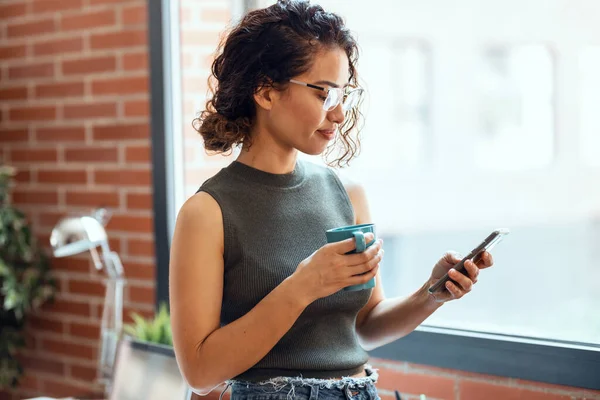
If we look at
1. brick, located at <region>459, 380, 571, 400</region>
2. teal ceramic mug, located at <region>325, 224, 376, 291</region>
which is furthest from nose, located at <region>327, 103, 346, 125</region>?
brick, located at <region>459, 380, 571, 400</region>

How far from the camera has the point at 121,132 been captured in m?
2.95

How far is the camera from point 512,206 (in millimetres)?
7414

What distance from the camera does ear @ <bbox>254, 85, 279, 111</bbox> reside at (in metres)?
1.52

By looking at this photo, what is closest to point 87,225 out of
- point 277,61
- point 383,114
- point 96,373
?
point 96,373

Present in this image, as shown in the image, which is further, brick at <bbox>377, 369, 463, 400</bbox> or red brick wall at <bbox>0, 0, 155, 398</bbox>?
red brick wall at <bbox>0, 0, 155, 398</bbox>

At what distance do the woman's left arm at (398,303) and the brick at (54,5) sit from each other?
5.86 ft

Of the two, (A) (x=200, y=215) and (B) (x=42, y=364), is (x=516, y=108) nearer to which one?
(B) (x=42, y=364)

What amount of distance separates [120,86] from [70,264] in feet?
2.55

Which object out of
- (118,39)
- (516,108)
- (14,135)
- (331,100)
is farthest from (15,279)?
(516,108)

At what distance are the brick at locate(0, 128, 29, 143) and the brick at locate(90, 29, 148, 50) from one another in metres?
0.58

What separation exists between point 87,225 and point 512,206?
560cm

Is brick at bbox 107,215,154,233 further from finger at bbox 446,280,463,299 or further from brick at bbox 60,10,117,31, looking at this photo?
finger at bbox 446,280,463,299

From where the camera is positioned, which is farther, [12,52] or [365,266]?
[12,52]

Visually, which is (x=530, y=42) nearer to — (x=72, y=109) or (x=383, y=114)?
(x=383, y=114)
